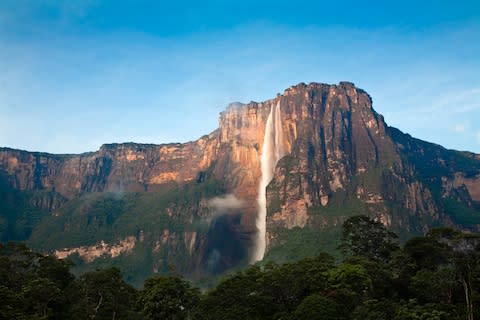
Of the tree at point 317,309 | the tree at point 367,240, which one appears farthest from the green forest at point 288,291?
the tree at point 367,240

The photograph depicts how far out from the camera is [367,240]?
87.5 metres

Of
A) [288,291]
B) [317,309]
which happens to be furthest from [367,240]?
[317,309]

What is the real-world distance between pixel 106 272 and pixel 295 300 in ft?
70.4

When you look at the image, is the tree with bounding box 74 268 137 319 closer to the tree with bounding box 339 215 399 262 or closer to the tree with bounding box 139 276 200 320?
the tree with bounding box 139 276 200 320

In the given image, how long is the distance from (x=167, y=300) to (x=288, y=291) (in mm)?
14832

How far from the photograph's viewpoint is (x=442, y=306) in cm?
5797

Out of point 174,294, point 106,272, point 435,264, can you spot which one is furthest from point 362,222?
point 106,272

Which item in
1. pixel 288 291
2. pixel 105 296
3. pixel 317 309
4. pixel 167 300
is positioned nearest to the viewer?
pixel 317 309

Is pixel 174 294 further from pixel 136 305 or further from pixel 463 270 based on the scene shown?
pixel 463 270

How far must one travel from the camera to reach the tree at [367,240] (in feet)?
282

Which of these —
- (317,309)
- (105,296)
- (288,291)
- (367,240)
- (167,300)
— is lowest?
(167,300)

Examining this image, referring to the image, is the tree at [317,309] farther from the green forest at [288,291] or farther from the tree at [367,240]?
the tree at [367,240]

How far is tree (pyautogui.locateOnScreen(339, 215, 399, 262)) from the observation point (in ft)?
282

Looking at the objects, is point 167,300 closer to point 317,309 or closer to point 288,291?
point 288,291
